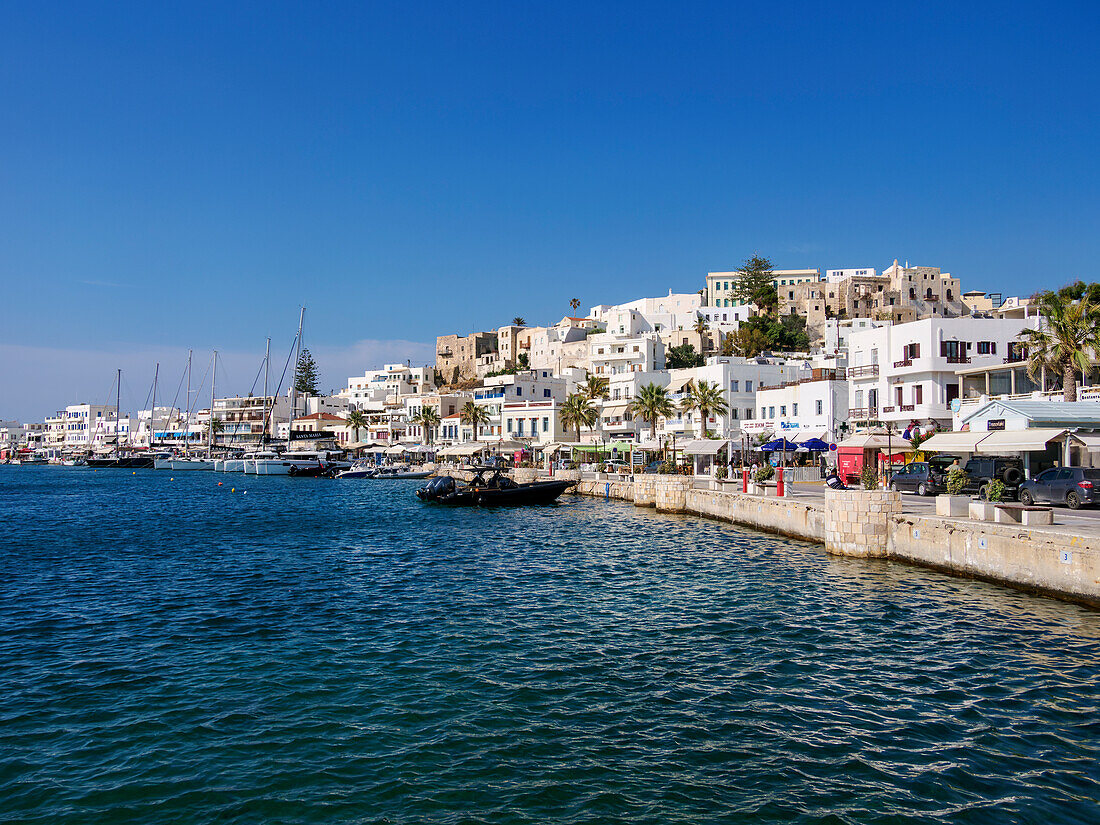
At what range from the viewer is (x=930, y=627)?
15211 millimetres

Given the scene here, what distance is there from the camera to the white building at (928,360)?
42.3 meters

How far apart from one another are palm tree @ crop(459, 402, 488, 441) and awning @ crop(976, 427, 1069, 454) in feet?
220

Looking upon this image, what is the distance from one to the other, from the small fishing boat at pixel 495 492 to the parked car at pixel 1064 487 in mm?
27101

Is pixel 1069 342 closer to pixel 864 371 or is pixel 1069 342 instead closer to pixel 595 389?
pixel 864 371

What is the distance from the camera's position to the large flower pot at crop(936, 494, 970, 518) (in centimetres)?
2061

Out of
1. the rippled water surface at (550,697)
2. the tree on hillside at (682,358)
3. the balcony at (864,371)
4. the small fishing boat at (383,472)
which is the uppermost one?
the tree on hillside at (682,358)

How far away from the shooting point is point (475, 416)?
9056 centimetres

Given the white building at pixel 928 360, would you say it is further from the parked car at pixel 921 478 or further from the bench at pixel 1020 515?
the bench at pixel 1020 515

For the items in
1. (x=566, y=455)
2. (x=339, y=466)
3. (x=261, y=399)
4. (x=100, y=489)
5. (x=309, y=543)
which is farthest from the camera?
(x=261, y=399)

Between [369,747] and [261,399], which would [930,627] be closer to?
[369,747]

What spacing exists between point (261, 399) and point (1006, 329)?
129 m

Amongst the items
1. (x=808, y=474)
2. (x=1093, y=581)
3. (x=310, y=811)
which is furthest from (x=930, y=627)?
(x=808, y=474)

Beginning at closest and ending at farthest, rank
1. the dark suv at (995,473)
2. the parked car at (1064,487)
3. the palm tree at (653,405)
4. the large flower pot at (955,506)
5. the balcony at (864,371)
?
the large flower pot at (955,506), the parked car at (1064,487), the dark suv at (995,473), the balcony at (864,371), the palm tree at (653,405)

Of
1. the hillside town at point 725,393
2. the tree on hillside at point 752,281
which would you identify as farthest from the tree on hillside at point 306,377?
the tree on hillside at point 752,281
